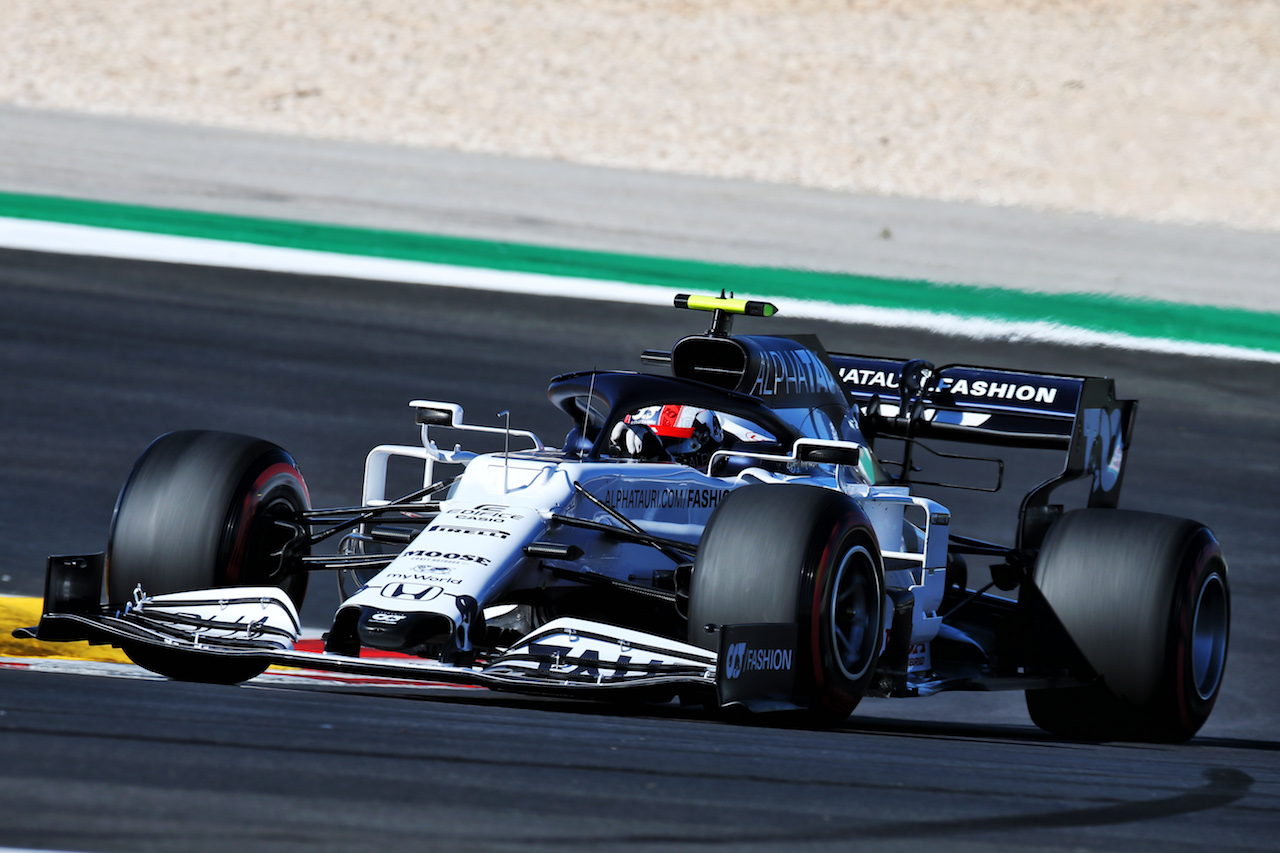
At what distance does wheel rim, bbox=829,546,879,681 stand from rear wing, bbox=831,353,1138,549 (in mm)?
2296

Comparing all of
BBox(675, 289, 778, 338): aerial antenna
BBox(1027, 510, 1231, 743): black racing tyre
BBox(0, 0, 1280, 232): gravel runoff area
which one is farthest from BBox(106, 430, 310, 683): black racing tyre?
BBox(0, 0, 1280, 232): gravel runoff area

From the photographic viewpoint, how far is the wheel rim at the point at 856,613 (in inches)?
281

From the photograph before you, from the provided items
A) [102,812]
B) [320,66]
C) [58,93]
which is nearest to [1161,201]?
[320,66]

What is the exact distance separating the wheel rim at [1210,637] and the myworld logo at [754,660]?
2838mm

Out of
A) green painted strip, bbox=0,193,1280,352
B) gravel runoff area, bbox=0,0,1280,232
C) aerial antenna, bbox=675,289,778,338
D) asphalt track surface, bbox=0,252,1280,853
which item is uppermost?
gravel runoff area, bbox=0,0,1280,232

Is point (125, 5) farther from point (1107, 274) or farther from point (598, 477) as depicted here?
point (598, 477)

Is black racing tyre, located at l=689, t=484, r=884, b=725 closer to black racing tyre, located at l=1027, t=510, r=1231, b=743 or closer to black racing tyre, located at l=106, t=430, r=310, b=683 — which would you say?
black racing tyre, located at l=1027, t=510, r=1231, b=743

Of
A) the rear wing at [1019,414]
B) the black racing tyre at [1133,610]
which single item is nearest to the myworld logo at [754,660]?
the black racing tyre at [1133,610]

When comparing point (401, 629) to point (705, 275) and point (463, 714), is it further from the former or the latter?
point (705, 275)

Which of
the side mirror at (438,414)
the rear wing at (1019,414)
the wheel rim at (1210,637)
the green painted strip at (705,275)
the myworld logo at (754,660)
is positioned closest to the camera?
the myworld logo at (754,660)

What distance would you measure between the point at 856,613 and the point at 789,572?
63cm

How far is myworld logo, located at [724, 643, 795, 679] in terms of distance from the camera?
251 inches

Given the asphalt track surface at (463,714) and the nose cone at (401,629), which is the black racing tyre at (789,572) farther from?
the nose cone at (401,629)

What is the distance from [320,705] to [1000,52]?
30070mm
